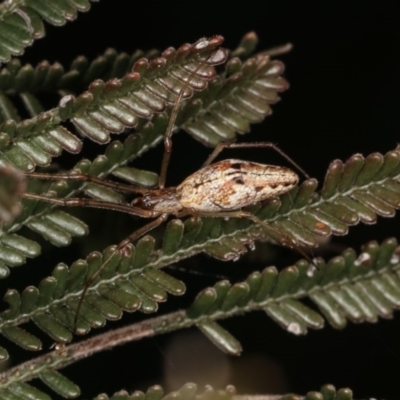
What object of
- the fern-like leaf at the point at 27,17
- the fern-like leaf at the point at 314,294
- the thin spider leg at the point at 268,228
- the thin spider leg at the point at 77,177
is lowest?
the fern-like leaf at the point at 314,294

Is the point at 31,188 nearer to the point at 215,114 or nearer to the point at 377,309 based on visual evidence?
Result: the point at 215,114

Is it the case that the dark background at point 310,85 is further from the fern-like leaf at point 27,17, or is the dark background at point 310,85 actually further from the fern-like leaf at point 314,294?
the fern-like leaf at point 27,17

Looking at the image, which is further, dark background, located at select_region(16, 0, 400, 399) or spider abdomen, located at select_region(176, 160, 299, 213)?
dark background, located at select_region(16, 0, 400, 399)

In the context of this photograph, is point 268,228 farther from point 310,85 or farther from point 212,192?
point 310,85

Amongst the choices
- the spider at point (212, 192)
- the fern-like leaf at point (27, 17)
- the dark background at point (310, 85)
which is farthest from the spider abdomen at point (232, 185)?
the fern-like leaf at point (27, 17)

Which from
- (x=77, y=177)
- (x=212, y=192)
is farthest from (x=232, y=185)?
(x=77, y=177)

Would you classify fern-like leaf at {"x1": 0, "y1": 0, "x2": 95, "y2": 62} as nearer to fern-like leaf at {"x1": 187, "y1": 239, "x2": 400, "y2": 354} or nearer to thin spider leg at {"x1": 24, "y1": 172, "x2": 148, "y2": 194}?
thin spider leg at {"x1": 24, "y1": 172, "x2": 148, "y2": 194}

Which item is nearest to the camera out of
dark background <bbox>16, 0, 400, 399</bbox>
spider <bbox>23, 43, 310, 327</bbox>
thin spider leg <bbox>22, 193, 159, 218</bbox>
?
thin spider leg <bbox>22, 193, 159, 218</bbox>

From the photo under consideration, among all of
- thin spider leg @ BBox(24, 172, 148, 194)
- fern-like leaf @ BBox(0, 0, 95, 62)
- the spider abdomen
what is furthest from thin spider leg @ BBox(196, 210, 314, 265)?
fern-like leaf @ BBox(0, 0, 95, 62)
